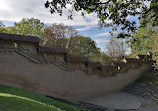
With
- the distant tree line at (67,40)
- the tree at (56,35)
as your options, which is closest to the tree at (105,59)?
the distant tree line at (67,40)

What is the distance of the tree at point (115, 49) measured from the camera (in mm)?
24531

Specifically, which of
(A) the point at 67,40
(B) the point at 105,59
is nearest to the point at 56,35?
(A) the point at 67,40

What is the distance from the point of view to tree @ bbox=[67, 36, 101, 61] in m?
23.5

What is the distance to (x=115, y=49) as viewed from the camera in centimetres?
2478

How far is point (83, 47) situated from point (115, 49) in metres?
6.22

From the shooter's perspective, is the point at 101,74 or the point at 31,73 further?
the point at 101,74

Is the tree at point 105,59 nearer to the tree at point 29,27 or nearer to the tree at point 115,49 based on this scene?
the tree at point 115,49

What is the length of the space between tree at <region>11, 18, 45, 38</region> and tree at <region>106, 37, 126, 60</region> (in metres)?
12.8

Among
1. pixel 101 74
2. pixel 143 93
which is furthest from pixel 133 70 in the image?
pixel 101 74

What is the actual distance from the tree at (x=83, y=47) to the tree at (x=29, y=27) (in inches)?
215

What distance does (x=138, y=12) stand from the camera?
4652 mm

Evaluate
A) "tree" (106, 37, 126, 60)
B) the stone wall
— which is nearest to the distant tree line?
"tree" (106, 37, 126, 60)

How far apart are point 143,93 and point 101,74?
5115mm

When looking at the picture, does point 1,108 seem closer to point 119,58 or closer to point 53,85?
point 53,85
